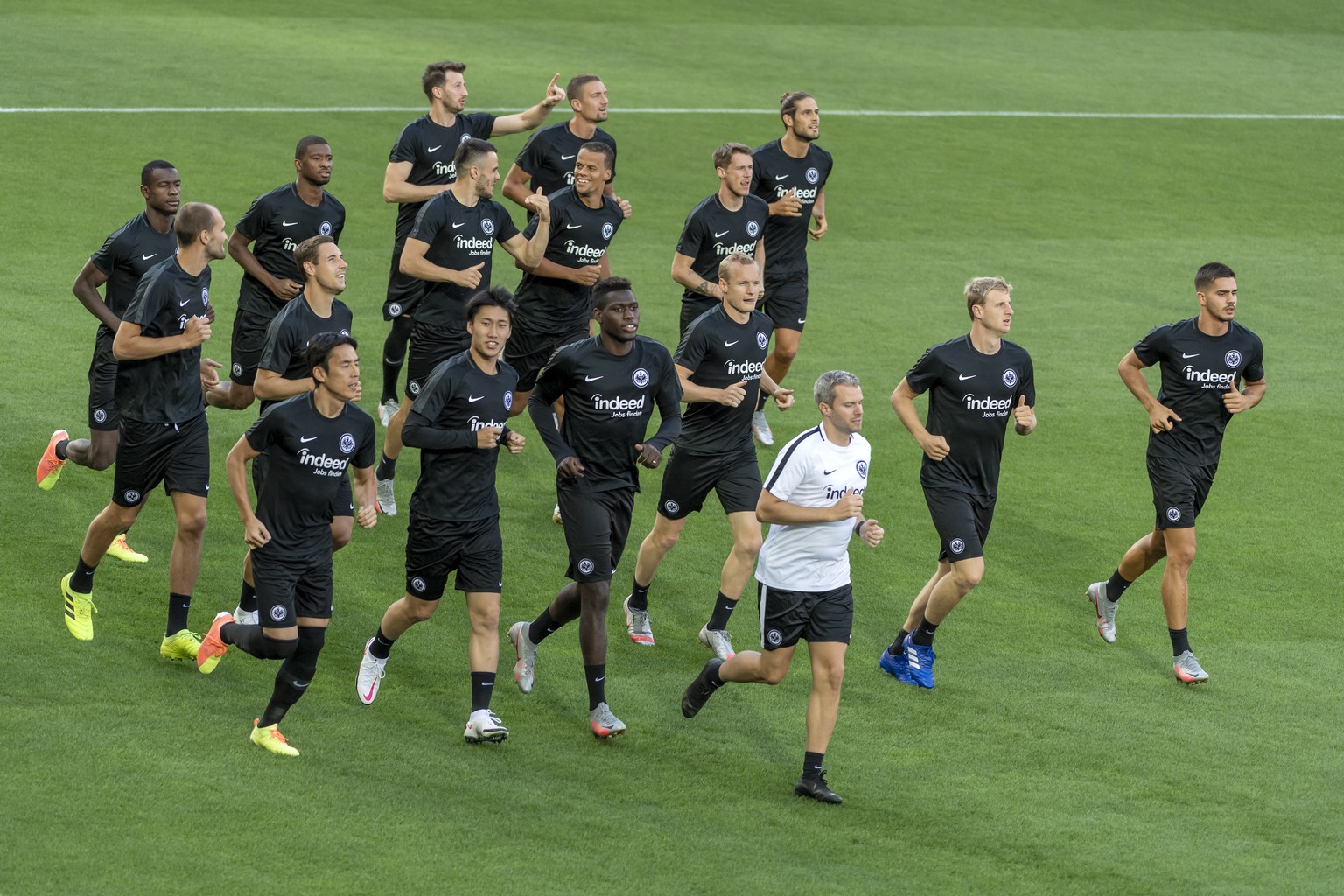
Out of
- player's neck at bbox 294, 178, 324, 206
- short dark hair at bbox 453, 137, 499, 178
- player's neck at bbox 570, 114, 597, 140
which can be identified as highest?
player's neck at bbox 570, 114, 597, 140

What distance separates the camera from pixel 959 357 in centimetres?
1100

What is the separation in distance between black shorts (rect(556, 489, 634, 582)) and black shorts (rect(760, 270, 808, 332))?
15.4 ft

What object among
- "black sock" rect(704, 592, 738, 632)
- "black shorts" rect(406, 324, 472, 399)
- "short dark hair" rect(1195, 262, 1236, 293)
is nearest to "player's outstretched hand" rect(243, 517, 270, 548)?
"black sock" rect(704, 592, 738, 632)

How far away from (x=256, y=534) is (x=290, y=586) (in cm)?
38

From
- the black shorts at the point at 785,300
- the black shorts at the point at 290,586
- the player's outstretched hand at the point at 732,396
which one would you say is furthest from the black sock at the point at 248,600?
the black shorts at the point at 785,300

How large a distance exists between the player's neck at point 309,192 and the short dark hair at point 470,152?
1.02 m

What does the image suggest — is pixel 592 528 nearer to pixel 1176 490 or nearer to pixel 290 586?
pixel 290 586

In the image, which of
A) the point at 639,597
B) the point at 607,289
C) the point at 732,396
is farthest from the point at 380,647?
the point at 732,396

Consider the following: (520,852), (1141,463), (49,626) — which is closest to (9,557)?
(49,626)

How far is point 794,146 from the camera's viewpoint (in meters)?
14.6

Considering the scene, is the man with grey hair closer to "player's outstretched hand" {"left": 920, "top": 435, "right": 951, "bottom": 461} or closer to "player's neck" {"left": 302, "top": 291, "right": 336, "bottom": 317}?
"player's outstretched hand" {"left": 920, "top": 435, "right": 951, "bottom": 461}

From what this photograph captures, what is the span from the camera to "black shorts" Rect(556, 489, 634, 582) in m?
9.95

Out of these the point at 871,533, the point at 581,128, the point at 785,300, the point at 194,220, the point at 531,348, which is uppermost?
the point at 581,128

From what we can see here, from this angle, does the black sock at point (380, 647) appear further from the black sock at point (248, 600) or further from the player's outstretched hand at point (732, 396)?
the player's outstretched hand at point (732, 396)
